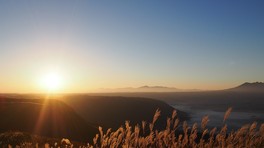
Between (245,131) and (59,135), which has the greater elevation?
(245,131)

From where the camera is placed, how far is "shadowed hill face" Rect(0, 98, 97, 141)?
28.8 meters

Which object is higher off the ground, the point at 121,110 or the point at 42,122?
the point at 42,122

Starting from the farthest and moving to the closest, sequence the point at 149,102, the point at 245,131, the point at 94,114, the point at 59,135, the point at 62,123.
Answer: the point at 149,102 → the point at 94,114 → the point at 62,123 → the point at 59,135 → the point at 245,131

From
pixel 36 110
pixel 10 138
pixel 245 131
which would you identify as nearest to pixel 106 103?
pixel 36 110

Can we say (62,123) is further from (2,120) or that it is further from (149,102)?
(149,102)

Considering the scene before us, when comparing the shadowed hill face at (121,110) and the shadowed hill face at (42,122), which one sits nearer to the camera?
the shadowed hill face at (42,122)

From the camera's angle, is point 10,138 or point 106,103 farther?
point 106,103

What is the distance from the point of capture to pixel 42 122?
3080cm

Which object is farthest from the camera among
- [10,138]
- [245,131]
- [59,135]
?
[59,135]

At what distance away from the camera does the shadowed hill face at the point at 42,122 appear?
28781mm

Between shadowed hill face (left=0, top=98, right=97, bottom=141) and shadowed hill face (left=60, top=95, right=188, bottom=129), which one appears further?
shadowed hill face (left=60, top=95, right=188, bottom=129)

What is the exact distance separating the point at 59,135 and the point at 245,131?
74.2 ft

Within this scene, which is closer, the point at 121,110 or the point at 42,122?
the point at 42,122

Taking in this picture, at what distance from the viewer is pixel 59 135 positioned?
28172 millimetres
